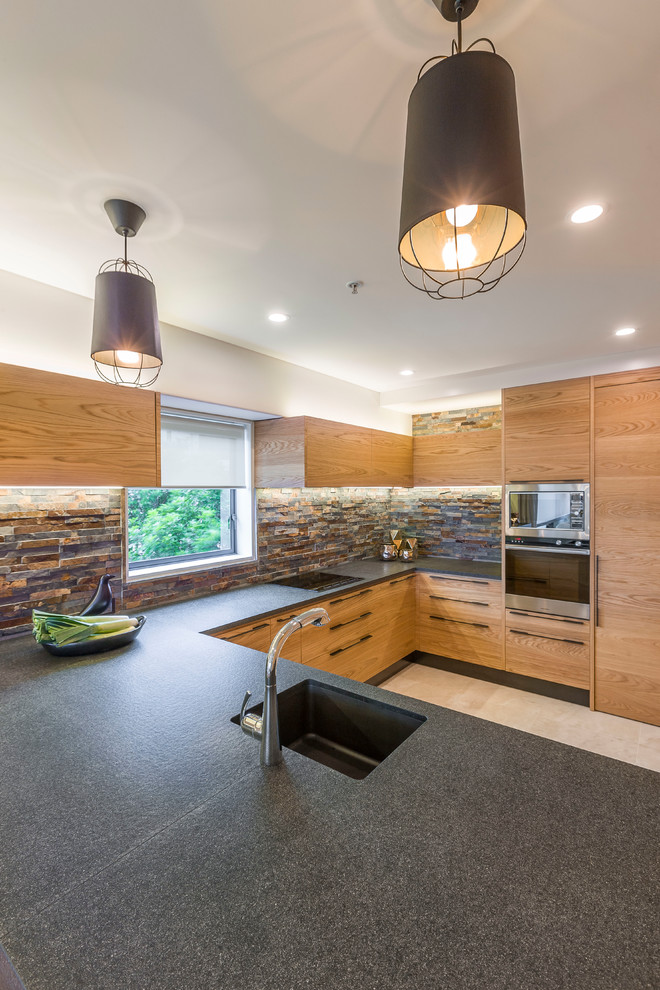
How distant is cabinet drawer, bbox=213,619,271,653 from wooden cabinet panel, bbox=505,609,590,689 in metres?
1.99

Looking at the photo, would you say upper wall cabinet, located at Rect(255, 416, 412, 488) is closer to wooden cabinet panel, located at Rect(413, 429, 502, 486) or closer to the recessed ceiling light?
wooden cabinet panel, located at Rect(413, 429, 502, 486)

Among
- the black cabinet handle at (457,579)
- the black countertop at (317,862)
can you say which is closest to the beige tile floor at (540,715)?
the black cabinet handle at (457,579)

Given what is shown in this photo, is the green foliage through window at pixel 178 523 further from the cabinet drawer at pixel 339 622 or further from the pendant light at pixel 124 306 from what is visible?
the pendant light at pixel 124 306

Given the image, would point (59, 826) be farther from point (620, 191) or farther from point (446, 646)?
point (446, 646)

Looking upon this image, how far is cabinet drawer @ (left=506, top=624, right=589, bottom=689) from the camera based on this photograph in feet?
10.5

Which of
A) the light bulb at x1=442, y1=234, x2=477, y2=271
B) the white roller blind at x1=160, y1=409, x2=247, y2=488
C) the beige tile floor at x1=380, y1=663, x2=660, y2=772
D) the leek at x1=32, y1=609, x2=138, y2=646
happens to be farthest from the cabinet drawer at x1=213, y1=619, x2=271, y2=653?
the light bulb at x1=442, y1=234, x2=477, y2=271

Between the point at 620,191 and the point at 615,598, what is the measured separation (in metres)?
2.52

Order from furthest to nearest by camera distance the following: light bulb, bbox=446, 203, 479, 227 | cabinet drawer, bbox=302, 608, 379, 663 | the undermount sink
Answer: cabinet drawer, bbox=302, 608, 379, 663
the undermount sink
light bulb, bbox=446, 203, 479, 227

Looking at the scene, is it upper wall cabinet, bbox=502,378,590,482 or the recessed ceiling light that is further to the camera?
upper wall cabinet, bbox=502,378,590,482

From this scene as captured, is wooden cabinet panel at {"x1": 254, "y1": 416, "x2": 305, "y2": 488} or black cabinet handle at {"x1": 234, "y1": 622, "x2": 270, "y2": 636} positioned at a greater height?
wooden cabinet panel at {"x1": 254, "y1": 416, "x2": 305, "y2": 488}

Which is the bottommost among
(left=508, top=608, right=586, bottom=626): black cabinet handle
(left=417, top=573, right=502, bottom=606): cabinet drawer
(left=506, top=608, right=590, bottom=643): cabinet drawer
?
(left=506, top=608, right=590, bottom=643): cabinet drawer

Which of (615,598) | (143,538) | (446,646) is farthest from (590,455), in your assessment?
(143,538)

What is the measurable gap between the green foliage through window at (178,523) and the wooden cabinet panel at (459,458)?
6.66 feet

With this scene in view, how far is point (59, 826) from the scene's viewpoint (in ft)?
2.93
